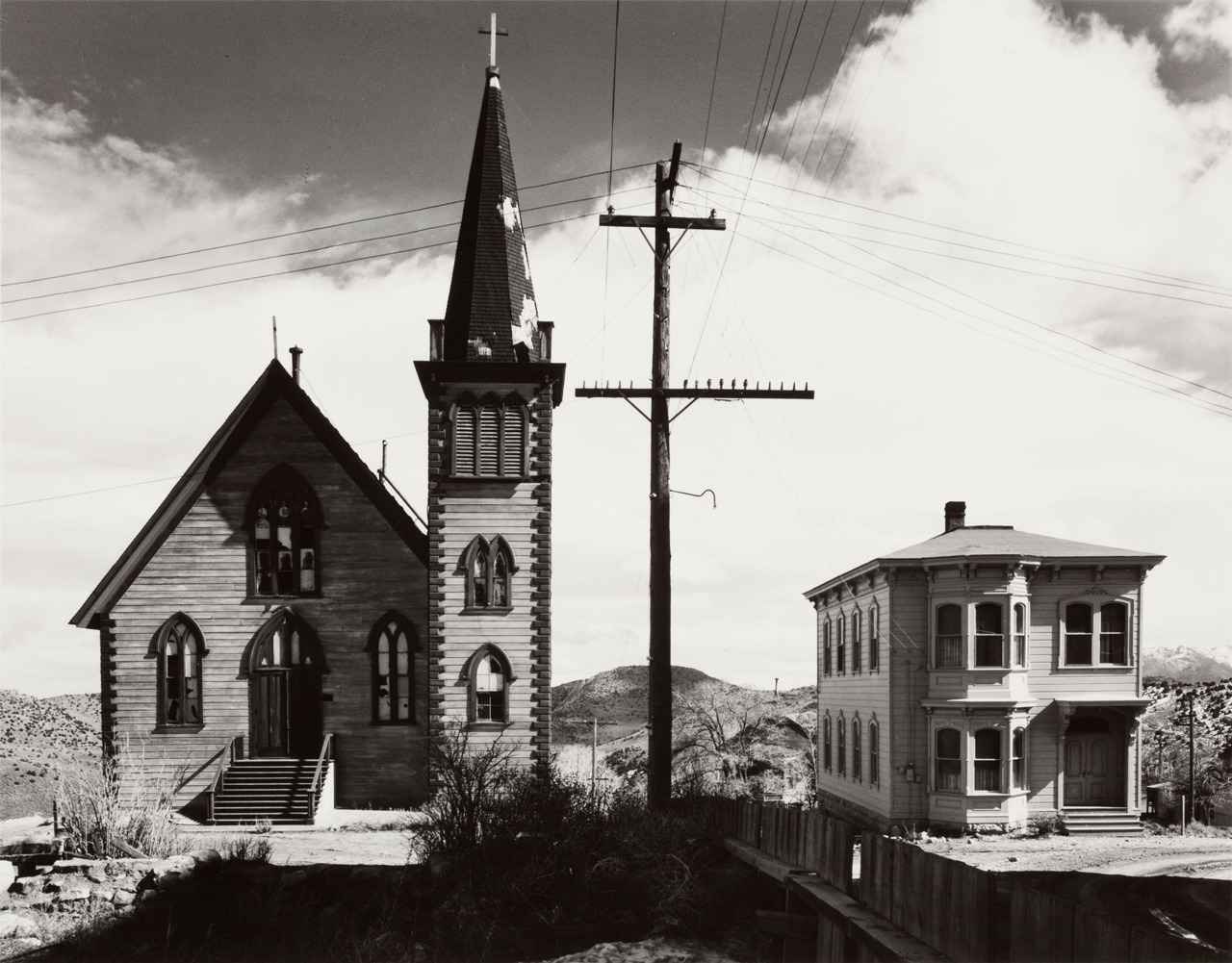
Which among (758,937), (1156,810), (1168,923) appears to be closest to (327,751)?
(758,937)

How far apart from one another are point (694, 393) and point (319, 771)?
43.9 feet

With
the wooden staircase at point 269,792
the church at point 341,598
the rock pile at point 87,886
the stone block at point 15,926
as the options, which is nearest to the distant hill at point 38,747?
the church at point 341,598

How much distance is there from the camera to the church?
2666cm

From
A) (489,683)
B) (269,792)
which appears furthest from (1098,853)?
(269,792)

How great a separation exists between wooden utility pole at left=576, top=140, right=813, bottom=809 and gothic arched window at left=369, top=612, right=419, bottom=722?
35.8ft

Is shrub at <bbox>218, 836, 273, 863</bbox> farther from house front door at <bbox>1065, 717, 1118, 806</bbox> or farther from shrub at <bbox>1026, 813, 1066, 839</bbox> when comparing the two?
house front door at <bbox>1065, 717, 1118, 806</bbox>

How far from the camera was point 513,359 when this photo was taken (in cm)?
2767

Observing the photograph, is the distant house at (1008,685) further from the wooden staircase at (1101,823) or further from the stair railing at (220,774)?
the stair railing at (220,774)

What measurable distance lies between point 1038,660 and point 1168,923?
13664 mm

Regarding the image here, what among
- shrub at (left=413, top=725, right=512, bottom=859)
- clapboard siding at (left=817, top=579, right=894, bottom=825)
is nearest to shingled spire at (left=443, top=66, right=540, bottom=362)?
clapboard siding at (left=817, top=579, right=894, bottom=825)

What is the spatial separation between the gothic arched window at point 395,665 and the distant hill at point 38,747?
23.2 feet

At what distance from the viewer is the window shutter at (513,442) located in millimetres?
27484

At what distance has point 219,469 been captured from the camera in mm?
27109

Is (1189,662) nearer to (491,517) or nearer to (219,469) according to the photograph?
(491,517)
